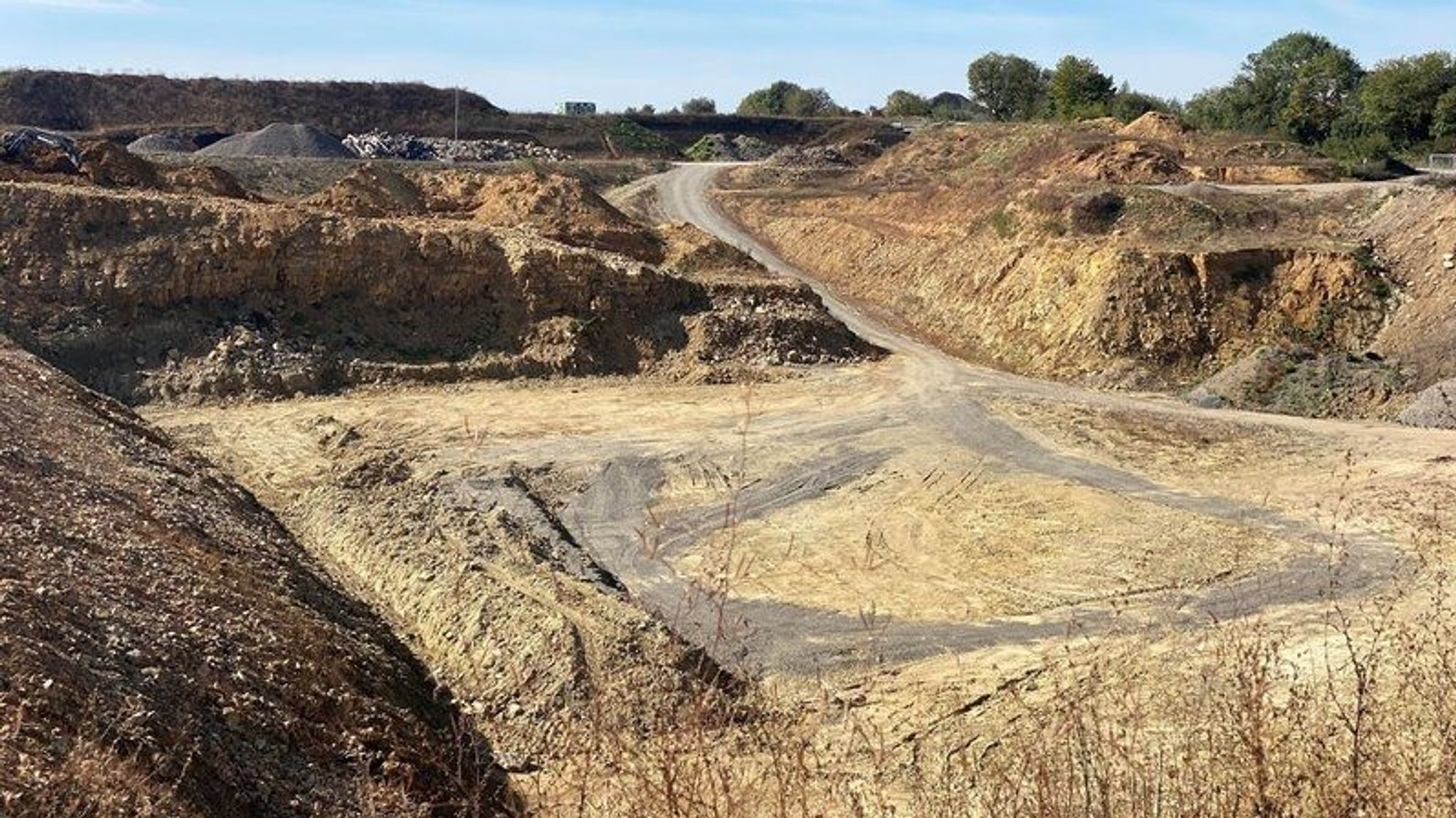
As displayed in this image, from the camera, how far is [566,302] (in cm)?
2858

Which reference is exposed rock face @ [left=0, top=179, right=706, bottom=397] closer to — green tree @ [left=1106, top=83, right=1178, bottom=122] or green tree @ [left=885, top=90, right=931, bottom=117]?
green tree @ [left=1106, top=83, right=1178, bottom=122]

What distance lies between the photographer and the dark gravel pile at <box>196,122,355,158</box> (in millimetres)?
54406

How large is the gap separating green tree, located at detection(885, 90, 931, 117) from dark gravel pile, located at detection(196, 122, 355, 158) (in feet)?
163

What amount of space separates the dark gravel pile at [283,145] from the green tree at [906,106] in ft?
163

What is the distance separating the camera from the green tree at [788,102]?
99.1 metres

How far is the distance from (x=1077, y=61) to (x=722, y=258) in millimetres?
40807

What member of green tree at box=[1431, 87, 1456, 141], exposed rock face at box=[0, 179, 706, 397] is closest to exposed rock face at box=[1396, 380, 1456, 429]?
exposed rock face at box=[0, 179, 706, 397]

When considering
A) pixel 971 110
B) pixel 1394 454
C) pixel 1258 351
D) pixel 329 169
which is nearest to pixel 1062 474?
pixel 1394 454

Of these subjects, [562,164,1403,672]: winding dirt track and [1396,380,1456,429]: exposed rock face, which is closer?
[562,164,1403,672]: winding dirt track

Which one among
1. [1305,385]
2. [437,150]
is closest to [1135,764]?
[1305,385]

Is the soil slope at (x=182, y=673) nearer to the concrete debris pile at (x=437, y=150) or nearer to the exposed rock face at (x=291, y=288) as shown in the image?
the exposed rock face at (x=291, y=288)

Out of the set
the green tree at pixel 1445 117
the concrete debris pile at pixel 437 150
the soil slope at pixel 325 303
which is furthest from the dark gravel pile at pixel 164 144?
the green tree at pixel 1445 117

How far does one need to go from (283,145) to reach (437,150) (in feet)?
27.6

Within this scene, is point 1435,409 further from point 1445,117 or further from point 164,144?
point 164,144
